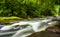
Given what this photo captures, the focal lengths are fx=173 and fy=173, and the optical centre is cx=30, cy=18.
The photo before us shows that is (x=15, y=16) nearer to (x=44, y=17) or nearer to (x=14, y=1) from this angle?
(x=14, y=1)

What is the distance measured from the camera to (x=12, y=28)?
1.64m

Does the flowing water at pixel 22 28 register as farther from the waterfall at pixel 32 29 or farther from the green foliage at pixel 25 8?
the green foliage at pixel 25 8

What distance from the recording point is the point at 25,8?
196cm

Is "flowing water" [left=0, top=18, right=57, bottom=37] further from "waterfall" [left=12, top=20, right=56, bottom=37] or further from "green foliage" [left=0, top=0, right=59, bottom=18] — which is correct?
"green foliage" [left=0, top=0, right=59, bottom=18]

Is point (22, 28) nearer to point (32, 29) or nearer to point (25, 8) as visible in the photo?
point (32, 29)

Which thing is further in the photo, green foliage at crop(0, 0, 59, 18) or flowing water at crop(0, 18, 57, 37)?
green foliage at crop(0, 0, 59, 18)

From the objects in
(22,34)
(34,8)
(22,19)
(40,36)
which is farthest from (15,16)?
(40,36)

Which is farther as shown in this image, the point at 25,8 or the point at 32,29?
the point at 25,8

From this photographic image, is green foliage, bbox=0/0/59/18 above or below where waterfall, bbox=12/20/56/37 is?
above

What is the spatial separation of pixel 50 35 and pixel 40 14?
0.68 meters

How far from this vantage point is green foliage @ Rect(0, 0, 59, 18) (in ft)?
6.35

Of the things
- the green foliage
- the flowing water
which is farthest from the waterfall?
the green foliage

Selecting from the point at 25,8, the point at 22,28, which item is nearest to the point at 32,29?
the point at 22,28

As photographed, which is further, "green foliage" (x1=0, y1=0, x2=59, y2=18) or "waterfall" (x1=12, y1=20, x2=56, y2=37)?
"green foliage" (x1=0, y1=0, x2=59, y2=18)
